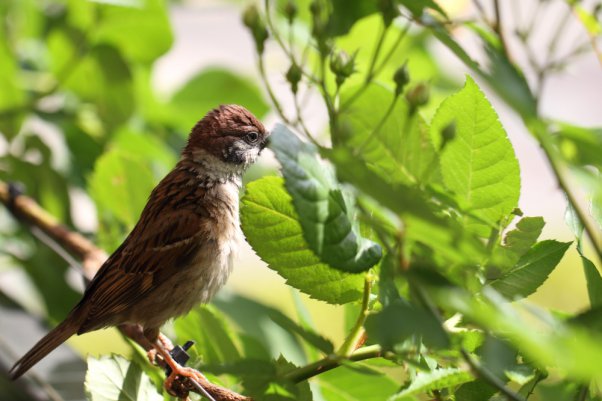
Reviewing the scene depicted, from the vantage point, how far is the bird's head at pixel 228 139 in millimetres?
1317

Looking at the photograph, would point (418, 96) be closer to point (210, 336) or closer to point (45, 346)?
point (210, 336)

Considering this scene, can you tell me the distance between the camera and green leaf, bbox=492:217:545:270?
2.08 feet

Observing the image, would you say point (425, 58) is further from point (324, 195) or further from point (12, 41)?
point (324, 195)

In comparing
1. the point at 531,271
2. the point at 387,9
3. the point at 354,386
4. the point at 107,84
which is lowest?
the point at 354,386

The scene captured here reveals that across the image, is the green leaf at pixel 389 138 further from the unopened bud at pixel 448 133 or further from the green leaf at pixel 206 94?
the green leaf at pixel 206 94

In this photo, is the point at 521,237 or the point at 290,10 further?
the point at 290,10

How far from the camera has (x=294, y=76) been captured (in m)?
0.80

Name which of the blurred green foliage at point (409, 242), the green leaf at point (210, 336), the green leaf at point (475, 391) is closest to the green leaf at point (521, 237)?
the blurred green foliage at point (409, 242)

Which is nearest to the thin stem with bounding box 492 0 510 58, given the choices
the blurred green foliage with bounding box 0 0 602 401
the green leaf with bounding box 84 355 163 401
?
the blurred green foliage with bounding box 0 0 602 401

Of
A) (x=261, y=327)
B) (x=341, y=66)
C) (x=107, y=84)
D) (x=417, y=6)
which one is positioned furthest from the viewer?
(x=107, y=84)

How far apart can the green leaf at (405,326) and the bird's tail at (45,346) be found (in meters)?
0.83

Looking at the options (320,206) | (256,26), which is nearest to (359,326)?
(320,206)

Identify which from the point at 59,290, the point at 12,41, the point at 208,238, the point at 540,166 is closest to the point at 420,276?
the point at 208,238

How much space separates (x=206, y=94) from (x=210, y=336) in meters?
0.98
